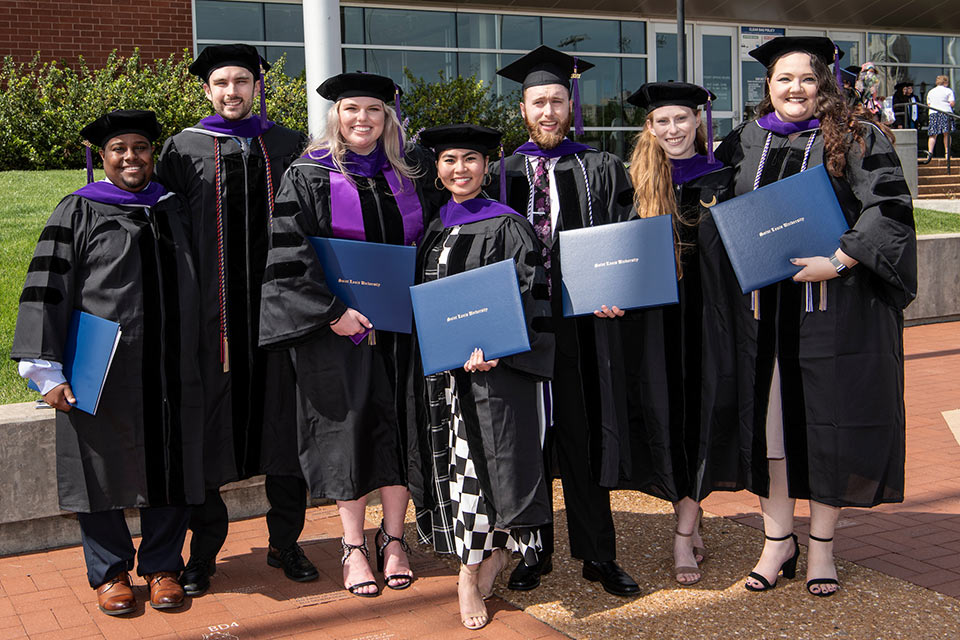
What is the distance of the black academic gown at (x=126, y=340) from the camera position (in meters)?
3.92

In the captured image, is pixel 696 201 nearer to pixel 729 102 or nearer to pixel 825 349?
pixel 825 349

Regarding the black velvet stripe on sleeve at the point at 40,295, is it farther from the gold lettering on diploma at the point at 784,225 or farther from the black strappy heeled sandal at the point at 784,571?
the black strappy heeled sandal at the point at 784,571

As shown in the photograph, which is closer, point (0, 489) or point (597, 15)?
point (0, 489)

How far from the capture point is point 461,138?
393 centimetres

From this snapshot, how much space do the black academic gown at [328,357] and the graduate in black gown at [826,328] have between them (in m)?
1.52

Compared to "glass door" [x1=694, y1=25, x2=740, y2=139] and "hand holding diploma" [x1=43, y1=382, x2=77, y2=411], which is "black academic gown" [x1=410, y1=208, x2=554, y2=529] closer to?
"hand holding diploma" [x1=43, y1=382, x2=77, y2=411]

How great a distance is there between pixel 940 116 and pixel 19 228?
15872 millimetres

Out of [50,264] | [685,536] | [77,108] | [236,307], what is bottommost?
[685,536]

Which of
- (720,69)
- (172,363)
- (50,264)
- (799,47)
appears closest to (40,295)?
(50,264)

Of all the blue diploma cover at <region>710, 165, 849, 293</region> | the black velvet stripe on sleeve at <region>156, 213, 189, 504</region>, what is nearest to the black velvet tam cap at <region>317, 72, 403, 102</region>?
the black velvet stripe on sleeve at <region>156, 213, 189, 504</region>

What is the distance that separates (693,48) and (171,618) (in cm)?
1711

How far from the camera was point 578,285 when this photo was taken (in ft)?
13.1

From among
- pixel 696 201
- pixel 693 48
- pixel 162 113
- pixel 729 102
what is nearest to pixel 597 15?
pixel 693 48

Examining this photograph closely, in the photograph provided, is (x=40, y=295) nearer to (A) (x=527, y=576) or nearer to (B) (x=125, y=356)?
(B) (x=125, y=356)
